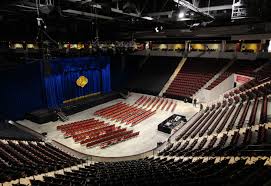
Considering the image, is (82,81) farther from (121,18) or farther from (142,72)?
(142,72)

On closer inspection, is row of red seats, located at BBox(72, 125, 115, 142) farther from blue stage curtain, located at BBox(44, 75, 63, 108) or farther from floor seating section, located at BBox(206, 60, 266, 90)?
floor seating section, located at BBox(206, 60, 266, 90)

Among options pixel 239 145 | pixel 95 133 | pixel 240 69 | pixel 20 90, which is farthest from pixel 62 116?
pixel 240 69

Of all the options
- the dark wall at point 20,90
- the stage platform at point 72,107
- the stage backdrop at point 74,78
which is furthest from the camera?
the stage backdrop at point 74,78

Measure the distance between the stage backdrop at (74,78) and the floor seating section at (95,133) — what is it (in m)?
4.13

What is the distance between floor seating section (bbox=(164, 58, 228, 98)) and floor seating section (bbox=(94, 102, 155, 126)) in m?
4.47

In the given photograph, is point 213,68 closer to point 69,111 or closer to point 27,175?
point 69,111


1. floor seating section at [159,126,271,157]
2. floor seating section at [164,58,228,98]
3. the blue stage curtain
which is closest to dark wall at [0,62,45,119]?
the blue stage curtain

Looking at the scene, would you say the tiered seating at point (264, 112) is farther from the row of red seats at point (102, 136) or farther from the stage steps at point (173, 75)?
the stage steps at point (173, 75)

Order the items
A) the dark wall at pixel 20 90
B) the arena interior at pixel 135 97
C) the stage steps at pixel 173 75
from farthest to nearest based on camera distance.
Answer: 1. the stage steps at pixel 173 75
2. the dark wall at pixel 20 90
3. the arena interior at pixel 135 97

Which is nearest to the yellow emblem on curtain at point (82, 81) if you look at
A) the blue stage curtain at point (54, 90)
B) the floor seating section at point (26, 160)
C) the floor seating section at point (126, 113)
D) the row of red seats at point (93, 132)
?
the blue stage curtain at point (54, 90)

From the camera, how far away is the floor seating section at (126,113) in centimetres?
1736

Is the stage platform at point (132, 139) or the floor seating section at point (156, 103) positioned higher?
the floor seating section at point (156, 103)

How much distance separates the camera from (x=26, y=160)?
8812 mm

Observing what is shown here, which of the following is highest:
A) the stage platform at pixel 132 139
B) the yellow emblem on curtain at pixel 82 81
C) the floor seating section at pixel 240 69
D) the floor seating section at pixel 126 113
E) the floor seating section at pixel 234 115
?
the floor seating section at pixel 240 69
